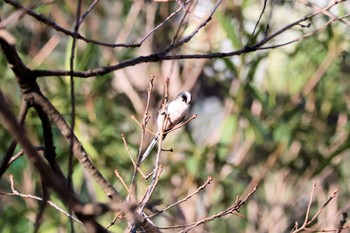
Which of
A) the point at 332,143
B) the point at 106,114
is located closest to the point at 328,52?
the point at 332,143

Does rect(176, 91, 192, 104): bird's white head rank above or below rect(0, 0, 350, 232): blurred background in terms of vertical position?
below

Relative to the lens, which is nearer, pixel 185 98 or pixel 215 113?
pixel 185 98

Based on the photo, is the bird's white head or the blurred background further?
the blurred background

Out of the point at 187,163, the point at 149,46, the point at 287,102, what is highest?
the point at 149,46

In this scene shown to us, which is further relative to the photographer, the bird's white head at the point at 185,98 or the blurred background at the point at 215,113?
the blurred background at the point at 215,113

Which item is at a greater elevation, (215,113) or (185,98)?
(215,113)

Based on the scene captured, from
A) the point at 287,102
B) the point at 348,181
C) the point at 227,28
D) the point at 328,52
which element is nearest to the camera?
the point at 227,28

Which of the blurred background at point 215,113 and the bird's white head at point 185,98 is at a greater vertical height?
the blurred background at point 215,113

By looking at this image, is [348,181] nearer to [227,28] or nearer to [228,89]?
[228,89]
